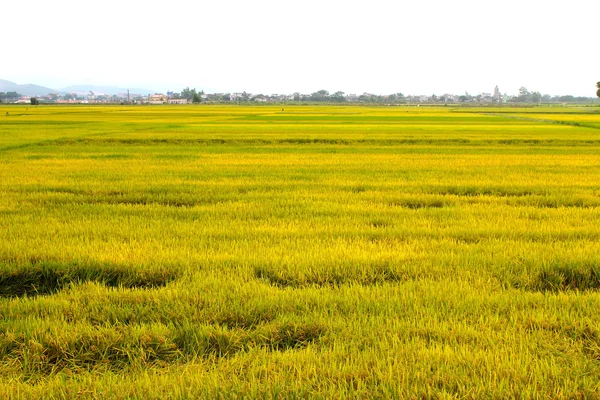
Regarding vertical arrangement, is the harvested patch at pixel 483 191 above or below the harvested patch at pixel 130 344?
above

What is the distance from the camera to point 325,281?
4.70 metres

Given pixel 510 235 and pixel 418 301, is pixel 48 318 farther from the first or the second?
pixel 510 235

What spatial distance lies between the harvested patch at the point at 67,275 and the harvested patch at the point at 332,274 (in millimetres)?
959

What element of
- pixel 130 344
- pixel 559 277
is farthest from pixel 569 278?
pixel 130 344

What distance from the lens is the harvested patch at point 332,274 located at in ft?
15.2

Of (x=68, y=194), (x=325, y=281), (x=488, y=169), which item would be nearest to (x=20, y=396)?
(x=325, y=281)

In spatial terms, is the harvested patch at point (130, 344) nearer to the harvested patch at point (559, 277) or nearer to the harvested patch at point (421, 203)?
the harvested patch at point (559, 277)

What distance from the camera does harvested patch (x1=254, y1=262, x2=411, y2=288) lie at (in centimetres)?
464

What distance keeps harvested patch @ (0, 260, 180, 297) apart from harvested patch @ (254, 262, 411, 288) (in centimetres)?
96

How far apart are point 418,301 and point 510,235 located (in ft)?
9.72

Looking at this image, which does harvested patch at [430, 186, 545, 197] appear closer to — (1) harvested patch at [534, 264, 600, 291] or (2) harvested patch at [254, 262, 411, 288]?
(1) harvested patch at [534, 264, 600, 291]

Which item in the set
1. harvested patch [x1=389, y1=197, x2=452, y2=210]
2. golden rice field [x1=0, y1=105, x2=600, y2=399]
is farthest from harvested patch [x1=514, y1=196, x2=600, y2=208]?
harvested patch [x1=389, y1=197, x2=452, y2=210]

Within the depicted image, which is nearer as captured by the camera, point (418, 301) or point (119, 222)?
point (418, 301)

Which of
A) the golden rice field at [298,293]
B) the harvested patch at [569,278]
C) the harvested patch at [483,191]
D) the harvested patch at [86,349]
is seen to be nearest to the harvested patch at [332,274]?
the golden rice field at [298,293]
